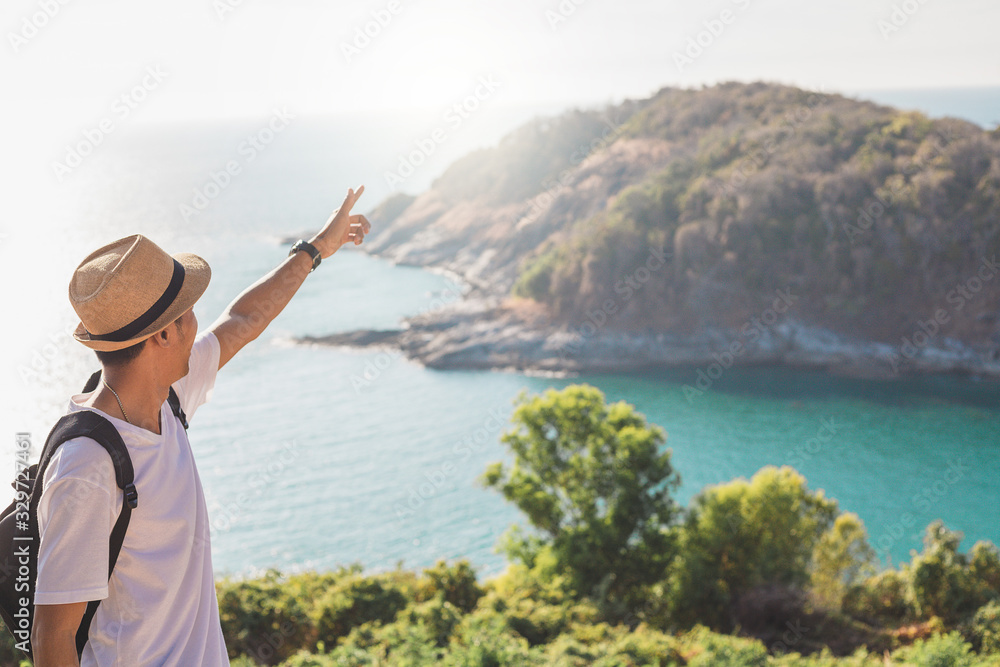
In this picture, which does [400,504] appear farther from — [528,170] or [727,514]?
[528,170]

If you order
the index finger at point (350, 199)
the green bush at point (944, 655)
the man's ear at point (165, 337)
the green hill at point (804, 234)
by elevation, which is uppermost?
the green hill at point (804, 234)

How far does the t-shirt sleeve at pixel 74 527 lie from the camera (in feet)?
5.05

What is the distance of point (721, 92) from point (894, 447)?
4336 centimetres

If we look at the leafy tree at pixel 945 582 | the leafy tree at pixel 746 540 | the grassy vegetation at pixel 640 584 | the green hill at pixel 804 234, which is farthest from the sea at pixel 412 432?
the leafy tree at pixel 945 582

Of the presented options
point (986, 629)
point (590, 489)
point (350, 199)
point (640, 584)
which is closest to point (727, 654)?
point (986, 629)

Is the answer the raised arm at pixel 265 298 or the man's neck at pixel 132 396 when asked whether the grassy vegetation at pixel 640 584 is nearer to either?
the raised arm at pixel 265 298

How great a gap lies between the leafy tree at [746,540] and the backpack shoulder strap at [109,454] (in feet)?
54.5

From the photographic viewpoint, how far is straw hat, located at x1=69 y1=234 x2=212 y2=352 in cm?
177

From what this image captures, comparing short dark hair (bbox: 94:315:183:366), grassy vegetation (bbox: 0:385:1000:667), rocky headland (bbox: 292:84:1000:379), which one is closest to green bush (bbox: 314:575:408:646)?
grassy vegetation (bbox: 0:385:1000:667)

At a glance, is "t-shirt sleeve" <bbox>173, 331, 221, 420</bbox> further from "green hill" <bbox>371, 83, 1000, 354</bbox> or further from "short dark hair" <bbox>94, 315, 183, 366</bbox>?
"green hill" <bbox>371, 83, 1000, 354</bbox>

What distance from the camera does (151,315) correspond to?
1.84 metres

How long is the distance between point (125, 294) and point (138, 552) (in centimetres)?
63

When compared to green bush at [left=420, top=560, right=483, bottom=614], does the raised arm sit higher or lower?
higher

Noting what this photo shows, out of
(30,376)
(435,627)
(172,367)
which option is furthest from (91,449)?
(30,376)
